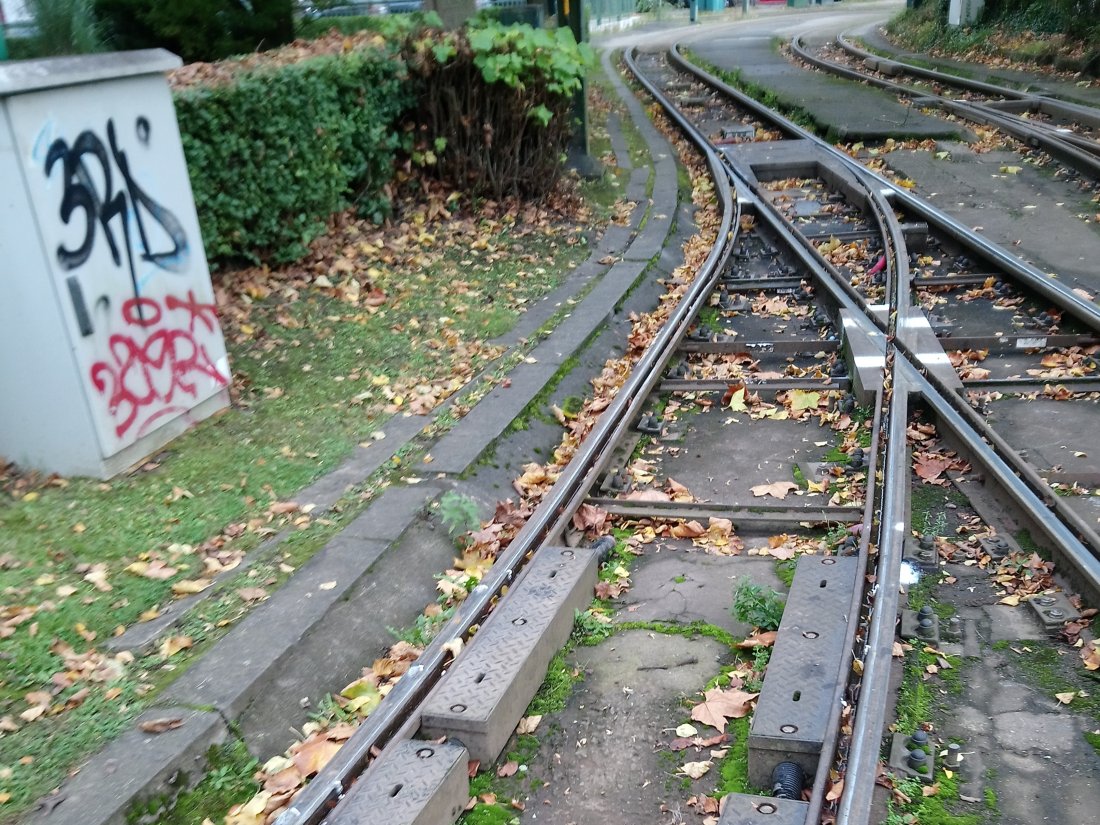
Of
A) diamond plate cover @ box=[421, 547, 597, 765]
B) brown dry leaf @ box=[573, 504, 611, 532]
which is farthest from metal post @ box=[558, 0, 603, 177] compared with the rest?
diamond plate cover @ box=[421, 547, 597, 765]

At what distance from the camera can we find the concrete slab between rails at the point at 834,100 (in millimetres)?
15414

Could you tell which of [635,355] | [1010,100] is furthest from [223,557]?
[1010,100]

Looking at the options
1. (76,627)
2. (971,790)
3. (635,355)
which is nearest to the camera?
(971,790)

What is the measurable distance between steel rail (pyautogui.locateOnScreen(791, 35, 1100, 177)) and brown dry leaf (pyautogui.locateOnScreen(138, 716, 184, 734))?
483 inches

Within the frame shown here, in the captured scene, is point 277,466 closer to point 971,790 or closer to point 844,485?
point 844,485

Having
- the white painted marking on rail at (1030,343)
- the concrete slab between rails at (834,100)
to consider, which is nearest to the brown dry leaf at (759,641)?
the white painted marking on rail at (1030,343)

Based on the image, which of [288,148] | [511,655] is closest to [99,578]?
[511,655]

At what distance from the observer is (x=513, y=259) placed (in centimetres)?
966

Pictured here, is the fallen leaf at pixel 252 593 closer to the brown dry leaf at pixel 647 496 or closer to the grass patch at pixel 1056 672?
the brown dry leaf at pixel 647 496

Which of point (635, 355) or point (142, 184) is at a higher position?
point (142, 184)

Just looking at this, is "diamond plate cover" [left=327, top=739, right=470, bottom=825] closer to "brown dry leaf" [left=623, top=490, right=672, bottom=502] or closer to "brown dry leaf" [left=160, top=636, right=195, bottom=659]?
"brown dry leaf" [left=160, top=636, right=195, bottom=659]

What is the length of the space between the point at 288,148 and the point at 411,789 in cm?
592

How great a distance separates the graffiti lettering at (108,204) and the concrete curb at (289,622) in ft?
5.15

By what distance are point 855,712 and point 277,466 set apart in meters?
3.45
